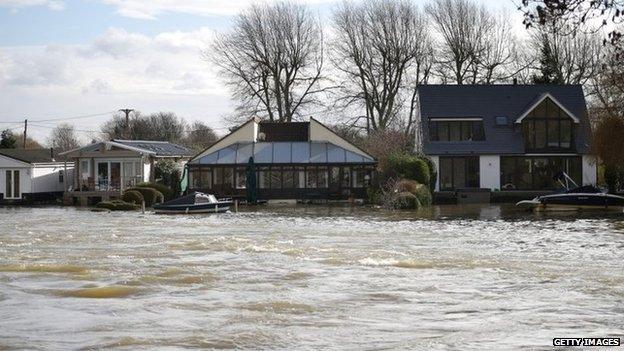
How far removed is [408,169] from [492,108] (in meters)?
9.78

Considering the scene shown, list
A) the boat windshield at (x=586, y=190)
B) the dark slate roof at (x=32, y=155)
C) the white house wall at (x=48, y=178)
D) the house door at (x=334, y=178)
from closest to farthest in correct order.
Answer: the boat windshield at (x=586, y=190)
the house door at (x=334, y=178)
the dark slate roof at (x=32, y=155)
the white house wall at (x=48, y=178)

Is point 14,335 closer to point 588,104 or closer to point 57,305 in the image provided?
point 57,305

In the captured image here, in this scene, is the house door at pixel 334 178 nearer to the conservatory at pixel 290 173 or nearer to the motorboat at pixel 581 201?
the conservatory at pixel 290 173

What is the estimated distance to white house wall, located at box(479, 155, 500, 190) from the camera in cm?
5291

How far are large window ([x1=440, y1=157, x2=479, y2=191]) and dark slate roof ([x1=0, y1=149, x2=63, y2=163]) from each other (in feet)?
83.9

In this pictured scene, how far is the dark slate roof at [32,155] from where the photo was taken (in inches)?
2176

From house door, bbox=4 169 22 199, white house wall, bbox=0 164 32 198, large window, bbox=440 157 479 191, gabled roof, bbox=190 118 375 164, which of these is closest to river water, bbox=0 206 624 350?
large window, bbox=440 157 479 191

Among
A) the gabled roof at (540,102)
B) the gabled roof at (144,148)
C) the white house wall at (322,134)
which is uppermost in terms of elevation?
the gabled roof at (540,102)

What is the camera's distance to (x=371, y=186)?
51844mm

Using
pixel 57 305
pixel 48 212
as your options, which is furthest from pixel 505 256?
pixel 48 212

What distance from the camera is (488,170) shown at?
174ft

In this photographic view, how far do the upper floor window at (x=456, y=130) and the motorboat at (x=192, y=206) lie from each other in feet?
55.4

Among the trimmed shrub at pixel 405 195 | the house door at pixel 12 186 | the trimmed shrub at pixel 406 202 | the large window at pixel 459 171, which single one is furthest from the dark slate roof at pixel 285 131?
the house door at pixel 12 186

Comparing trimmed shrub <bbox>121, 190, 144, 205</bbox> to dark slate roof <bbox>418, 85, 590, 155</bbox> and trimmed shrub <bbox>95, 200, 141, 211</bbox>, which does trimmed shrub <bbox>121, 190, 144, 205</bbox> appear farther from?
dark slate roof <bbox>418, 85, 590, 155</bbox>
